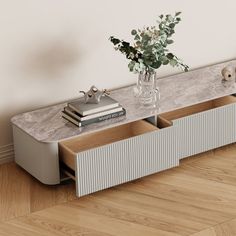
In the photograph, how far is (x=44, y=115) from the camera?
4.61 metres

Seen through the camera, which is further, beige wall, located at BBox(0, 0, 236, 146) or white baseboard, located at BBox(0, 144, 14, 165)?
white baseboard, located at BBox(0, 144, 14, 165)

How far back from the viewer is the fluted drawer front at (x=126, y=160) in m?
4.29

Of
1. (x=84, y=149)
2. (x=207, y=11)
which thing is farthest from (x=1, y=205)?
(x=207, y=11)

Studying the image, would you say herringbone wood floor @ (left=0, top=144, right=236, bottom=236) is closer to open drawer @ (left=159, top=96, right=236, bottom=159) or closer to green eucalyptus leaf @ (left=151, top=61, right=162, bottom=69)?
open drawer @ (left=159, top=96, right=236, bottom=159)

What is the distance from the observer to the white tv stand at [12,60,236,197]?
432 cm

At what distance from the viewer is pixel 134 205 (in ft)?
13.9

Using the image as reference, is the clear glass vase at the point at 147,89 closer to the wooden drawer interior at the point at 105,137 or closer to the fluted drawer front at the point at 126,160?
the wooden drawer interior at the point at 105,137

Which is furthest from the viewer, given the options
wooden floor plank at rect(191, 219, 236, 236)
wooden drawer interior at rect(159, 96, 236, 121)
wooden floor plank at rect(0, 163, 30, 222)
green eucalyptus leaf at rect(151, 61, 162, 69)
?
wooden drawer interior at rect(159, 96, 236, 121)

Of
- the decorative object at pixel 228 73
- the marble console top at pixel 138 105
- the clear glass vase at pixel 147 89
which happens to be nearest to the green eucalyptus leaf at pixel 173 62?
→ the clear glass vase at pixel 147 89

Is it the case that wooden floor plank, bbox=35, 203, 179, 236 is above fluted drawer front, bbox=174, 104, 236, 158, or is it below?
below

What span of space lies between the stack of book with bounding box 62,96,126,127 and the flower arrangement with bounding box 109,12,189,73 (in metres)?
0.23

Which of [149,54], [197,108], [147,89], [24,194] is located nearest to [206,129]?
[197,108]

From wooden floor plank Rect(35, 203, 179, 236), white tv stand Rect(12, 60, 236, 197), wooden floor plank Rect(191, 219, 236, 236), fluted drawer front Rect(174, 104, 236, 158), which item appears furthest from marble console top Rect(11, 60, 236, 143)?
wooden floor plank Rect(191, 219, 236, 236)

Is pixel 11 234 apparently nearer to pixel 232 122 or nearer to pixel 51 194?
pixel 51 194
